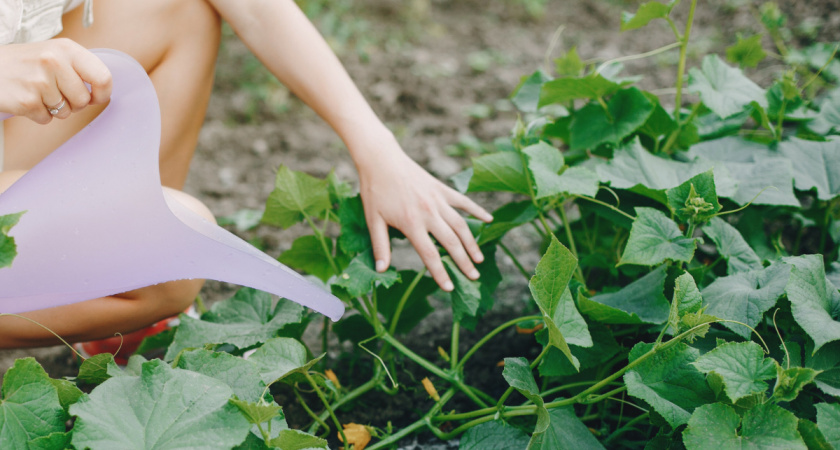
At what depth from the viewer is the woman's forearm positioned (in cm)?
119

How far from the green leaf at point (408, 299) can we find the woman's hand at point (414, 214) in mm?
136

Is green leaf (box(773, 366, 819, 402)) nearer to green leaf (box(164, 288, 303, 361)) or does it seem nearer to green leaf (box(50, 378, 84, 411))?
green leaf (box(164, 288, 303, 361))

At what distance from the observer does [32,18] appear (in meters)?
1.04

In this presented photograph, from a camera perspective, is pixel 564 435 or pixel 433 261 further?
pixel 433 261

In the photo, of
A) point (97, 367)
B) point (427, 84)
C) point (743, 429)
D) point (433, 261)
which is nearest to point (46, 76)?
point (97, 367)

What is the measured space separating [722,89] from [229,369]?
1067 millimetres

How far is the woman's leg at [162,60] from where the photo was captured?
1.12 meters

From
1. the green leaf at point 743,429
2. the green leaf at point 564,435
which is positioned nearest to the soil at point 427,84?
the green leaf at point 564,435

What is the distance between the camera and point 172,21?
3.87ft

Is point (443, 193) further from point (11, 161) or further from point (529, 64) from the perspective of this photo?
point (529, 64)

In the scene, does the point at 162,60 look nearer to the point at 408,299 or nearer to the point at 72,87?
the point at 72,87

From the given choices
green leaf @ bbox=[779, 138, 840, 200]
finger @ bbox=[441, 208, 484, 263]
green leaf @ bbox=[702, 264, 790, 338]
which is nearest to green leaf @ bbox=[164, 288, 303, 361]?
finger @ bbox=[441, 208, 484, 263]

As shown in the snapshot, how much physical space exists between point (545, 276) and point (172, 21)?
32.3 inches

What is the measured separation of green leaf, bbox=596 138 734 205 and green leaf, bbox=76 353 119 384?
819mm
